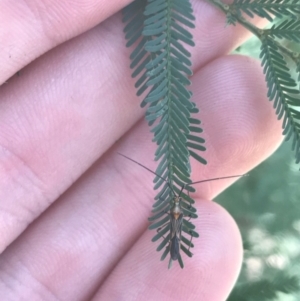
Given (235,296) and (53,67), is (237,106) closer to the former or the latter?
(53,67)

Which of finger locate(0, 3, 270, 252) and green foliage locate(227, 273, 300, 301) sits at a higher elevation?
finger locate(0, 3, 270, 252)

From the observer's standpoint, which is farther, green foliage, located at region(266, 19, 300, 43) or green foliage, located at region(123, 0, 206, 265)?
green foliage, located at region(266, 19, 300, 43)

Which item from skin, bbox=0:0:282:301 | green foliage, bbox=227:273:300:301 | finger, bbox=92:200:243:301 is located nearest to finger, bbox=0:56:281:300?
skin, bbox=0:0:282:301

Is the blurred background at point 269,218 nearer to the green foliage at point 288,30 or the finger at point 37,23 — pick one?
the green foliage at point 288,30

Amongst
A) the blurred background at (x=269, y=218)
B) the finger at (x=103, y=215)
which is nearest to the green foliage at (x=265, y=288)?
the blurred background at (x=269, y=218)

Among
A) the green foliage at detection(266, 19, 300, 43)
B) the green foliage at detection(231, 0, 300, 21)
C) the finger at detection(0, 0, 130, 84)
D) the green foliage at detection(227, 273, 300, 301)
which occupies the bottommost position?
the green foliage at detection(227, 273, 300, 301)

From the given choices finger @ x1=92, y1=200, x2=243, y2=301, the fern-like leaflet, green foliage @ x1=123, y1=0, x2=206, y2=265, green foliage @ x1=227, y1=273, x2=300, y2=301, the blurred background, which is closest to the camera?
green foliage @ x1=123, y1=0, x2=206, y2=265

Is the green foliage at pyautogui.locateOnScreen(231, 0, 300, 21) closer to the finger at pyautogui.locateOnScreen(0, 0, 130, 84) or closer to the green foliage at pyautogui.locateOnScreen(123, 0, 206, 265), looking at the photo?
the green foliage at pyautogui.locateOnScreen(123, 0, 206, 265)

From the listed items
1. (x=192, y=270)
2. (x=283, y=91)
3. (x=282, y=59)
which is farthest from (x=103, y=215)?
(x=282, y=59)

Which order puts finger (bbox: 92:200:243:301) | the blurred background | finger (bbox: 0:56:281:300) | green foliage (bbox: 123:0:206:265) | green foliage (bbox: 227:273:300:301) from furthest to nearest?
the blurred background, green foliage (bbox: 227:273:300:301), finger (bbox: 0:56:281:300), finger (bbox: 92:200:243:301), green foliage (bbox: 123:0:206:265)
